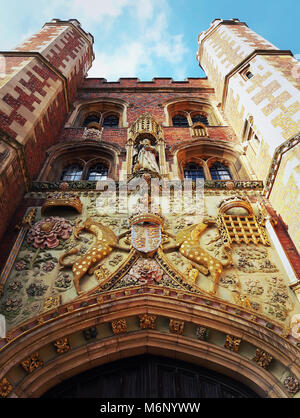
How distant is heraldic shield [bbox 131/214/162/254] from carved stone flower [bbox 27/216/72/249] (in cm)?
137

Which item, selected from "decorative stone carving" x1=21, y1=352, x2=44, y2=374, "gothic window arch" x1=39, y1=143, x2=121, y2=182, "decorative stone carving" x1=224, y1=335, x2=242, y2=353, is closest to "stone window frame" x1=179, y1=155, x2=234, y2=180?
"gothic window arch" x1=39, y1=143, x2=121, y2=182

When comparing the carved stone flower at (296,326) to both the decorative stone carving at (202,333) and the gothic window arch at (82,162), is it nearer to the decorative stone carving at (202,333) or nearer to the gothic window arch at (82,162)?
the decorative stone carving at (202,333)

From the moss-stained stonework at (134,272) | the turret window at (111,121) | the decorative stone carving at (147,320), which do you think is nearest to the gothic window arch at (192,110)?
the turret window at (111,121)

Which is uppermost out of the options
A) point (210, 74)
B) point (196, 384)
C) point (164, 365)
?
point (210, 74)

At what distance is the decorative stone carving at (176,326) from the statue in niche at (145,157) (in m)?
3.68

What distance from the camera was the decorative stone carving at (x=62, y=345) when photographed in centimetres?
464

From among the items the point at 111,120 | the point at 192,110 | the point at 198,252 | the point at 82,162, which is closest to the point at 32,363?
the point at 198,252

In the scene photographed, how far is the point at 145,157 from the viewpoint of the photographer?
7.98m

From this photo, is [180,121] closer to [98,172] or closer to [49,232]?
[98,172]

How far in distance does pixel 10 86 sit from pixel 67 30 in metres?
7.74

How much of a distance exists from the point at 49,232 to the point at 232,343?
3.86 metres
